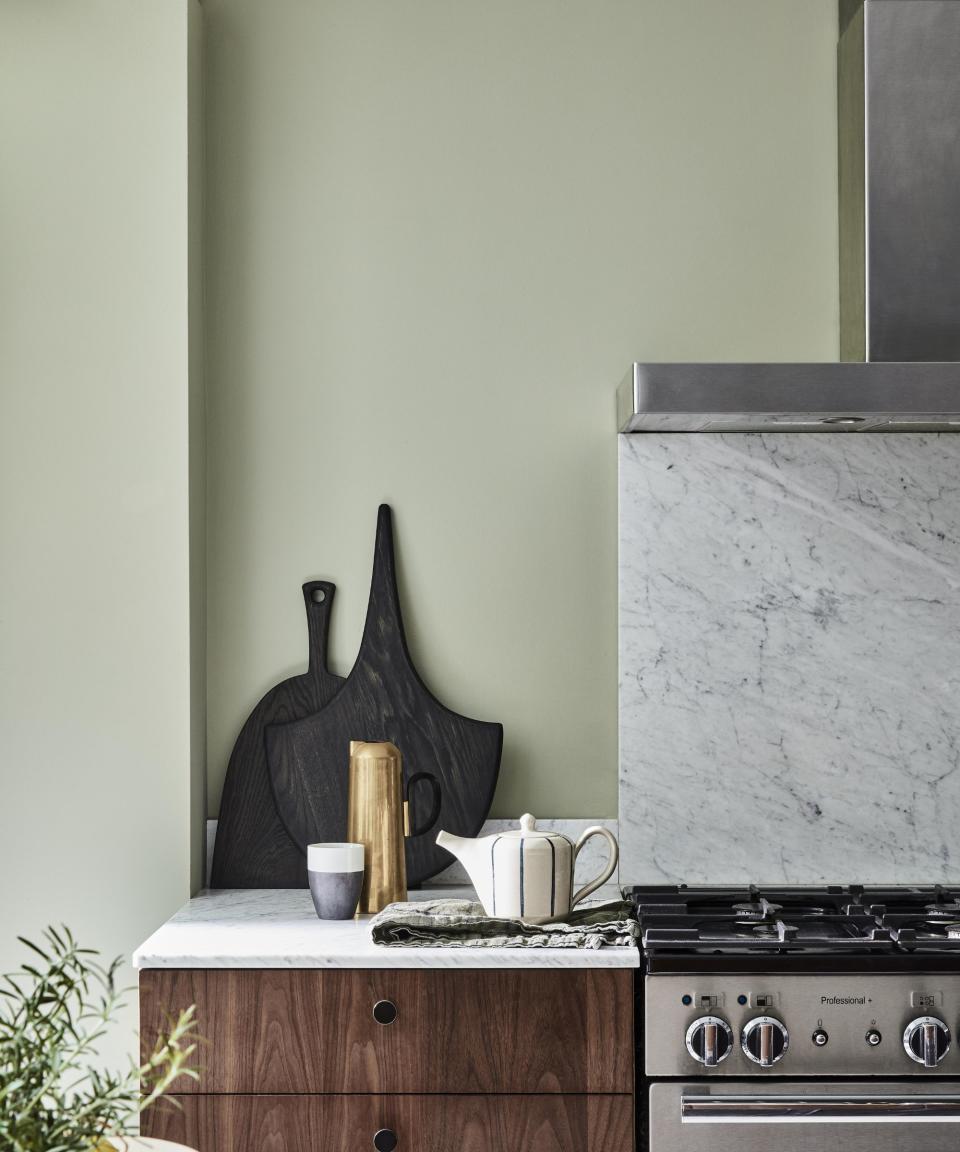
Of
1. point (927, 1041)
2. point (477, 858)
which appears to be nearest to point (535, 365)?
point (477, 858)

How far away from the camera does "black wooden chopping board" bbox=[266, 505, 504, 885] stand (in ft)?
7.61

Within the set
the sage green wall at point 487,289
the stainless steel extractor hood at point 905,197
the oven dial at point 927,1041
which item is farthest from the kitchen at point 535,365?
the oven dial at point 927,1041

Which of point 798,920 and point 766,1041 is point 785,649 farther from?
point 766,1041

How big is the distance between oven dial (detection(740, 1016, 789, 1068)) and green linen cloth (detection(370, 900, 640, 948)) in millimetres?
215

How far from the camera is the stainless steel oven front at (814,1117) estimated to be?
1744mm

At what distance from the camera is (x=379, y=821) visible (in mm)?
2115

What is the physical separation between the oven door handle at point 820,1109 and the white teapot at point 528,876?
36 cm

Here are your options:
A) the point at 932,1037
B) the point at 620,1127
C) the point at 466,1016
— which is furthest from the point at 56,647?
the point at 932,1037

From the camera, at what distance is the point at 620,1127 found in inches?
71.3

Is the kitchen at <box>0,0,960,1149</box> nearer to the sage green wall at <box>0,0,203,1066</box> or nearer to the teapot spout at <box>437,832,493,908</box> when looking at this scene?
the sage green wall at <box>0,0,203,1066</box>

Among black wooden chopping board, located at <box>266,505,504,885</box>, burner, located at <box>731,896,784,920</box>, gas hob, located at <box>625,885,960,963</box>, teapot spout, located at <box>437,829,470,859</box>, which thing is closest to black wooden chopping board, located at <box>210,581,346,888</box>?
black wooden chopping board, located at <box>266,505,504,885</box>

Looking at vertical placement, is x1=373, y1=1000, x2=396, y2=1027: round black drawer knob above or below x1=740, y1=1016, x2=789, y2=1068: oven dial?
above

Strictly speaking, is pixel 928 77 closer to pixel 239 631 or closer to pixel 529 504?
pixel 529 504

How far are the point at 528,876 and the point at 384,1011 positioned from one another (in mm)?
311
